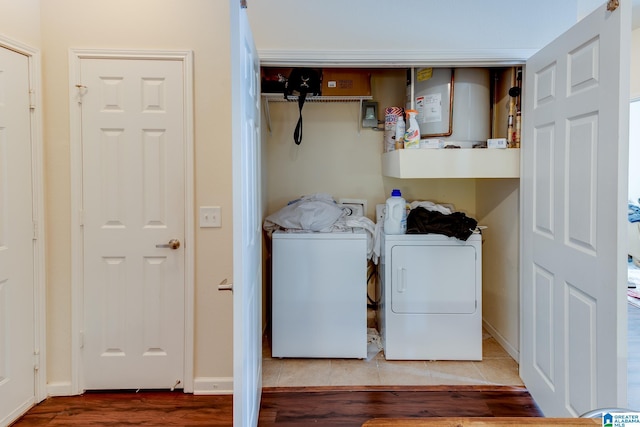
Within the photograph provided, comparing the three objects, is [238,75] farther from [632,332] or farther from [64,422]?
[632,332]

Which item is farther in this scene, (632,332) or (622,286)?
(632,332)

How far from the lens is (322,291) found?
2.60 meters

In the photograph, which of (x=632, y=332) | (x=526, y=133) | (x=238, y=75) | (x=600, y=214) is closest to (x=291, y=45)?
(x=238, y=75)

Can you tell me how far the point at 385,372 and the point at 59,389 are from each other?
1955 mm

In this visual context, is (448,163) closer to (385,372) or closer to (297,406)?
(385,372)

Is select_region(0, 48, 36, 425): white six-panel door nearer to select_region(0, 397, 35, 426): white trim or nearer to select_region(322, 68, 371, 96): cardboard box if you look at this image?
select_region(0, 397, 35, 426): white trim

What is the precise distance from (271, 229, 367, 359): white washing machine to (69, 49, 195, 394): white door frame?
1.90ft

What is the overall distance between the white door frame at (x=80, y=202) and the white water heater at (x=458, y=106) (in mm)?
1449

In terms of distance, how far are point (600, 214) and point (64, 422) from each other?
2710 millimetres

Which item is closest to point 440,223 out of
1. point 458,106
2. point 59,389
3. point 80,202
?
point 458,106

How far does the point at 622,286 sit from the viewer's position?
1400 millimetres

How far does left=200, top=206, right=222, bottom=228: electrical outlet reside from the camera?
2.23m

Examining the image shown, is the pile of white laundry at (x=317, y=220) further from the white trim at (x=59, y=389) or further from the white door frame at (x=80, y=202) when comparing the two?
the white trim at (x=59, y=389)

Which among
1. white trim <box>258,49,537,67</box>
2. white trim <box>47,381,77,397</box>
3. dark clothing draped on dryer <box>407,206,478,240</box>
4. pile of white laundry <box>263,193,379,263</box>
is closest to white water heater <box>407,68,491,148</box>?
white trim <box>258,49,537,67</box>
